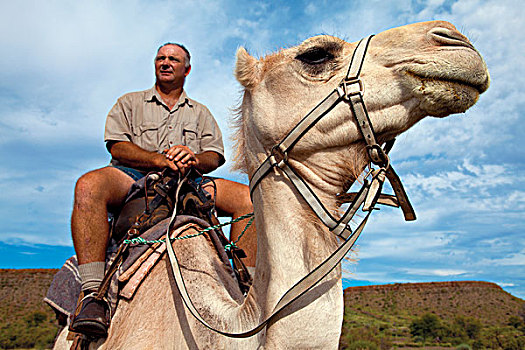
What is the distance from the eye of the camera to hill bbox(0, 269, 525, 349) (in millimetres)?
32844

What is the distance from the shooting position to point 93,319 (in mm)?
2945

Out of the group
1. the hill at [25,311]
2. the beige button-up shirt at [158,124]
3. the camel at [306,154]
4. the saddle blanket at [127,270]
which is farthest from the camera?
the hill at [25,311]

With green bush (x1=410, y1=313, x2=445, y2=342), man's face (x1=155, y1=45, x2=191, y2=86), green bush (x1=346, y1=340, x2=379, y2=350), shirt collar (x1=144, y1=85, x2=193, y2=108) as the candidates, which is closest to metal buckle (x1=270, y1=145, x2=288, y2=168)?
shirt collar (x1=144, y1=85, x2=193, y2=108)

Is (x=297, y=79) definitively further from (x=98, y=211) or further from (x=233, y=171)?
(x=98, y=211)

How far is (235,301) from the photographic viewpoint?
3.05 metres

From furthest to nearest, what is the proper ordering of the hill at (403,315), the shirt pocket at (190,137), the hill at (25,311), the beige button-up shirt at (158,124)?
the hill at (403,315) < the hill at (25,311) < the shirt pocket at (190,137) < the beige button-up shirt at (158,124)

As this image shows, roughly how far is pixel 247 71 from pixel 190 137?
190 centimetres

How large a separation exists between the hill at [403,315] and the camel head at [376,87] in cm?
2753

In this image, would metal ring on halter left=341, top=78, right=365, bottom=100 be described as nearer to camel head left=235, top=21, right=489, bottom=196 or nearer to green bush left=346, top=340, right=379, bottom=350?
camel head left=235, top=21, right=489, bottom=196

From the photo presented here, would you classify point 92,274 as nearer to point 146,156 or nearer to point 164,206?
→ point 164,206

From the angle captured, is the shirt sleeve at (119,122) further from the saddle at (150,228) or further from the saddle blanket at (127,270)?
the saddle blanket at (127,270)

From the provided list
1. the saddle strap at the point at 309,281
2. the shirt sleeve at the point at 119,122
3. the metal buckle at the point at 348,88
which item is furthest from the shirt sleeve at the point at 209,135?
the saddle strap at the point at 309,281

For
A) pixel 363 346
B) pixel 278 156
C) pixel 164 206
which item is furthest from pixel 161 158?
pixel 363 346

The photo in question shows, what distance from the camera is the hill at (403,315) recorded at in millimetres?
32844
